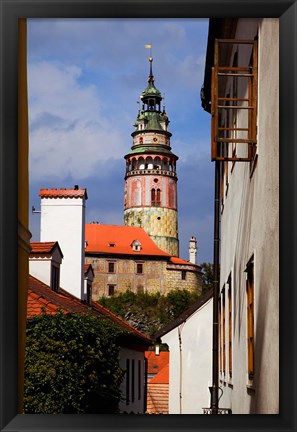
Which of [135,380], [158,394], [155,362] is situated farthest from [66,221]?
[155,362]

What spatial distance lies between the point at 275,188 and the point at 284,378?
1.52 metres

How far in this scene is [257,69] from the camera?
24.9ft

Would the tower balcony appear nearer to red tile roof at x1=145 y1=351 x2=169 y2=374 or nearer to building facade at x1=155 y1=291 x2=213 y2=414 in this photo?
red tile roof at x1=145 y1=351 x2=169 y2=374

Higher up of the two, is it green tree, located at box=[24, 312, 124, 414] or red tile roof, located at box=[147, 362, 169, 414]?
green tree, located at box=[24, 312, 124, 414]

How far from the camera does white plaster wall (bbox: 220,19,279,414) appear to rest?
611 cm

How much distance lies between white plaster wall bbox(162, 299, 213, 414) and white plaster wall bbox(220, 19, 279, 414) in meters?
11.8

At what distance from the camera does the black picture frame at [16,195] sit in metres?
4.75

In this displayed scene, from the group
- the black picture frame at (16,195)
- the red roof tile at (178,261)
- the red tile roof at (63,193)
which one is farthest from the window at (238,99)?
the red roof tile at (178,261)

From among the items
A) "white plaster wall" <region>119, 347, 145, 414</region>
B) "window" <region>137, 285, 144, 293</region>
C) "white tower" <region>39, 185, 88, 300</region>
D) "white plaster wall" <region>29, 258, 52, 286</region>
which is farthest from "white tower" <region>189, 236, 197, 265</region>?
"white plaster wall" <region>29, 258, 52, 286</region>

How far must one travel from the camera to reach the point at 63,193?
19656mm

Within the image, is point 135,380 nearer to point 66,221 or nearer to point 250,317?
point 66,221

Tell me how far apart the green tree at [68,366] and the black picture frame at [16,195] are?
7.15m

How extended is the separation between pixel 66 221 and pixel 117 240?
76086 mm

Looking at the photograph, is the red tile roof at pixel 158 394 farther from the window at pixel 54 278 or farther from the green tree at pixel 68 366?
the green tree at pixel 68 366
